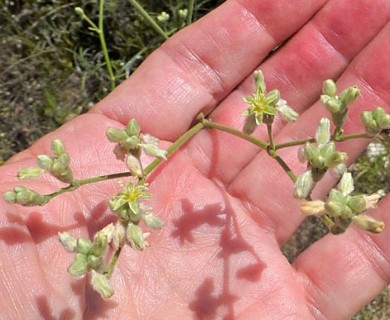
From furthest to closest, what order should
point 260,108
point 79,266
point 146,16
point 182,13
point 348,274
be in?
point 182,13 → point 146,16 → point 348,274 → point 260,108 → point 79,266

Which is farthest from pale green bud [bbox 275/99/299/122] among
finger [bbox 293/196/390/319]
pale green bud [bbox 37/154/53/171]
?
pale green bud [bbox 37/154/53/171]

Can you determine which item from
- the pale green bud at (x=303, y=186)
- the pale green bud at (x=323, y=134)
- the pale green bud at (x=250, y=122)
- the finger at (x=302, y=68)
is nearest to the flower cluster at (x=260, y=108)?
the pale green bud at (x=250, y=122)

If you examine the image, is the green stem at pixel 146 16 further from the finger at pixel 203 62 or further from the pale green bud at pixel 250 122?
the pale green bud at pixel 250 122

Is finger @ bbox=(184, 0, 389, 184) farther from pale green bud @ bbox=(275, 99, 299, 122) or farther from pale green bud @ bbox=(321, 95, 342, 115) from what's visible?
pale green bud @ bbox=(321, 95, 342, 115)

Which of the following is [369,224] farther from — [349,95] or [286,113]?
[286,113]

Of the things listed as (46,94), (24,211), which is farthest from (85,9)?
(24,211)

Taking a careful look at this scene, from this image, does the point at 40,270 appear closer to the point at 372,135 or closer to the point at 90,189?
the point at 90,189

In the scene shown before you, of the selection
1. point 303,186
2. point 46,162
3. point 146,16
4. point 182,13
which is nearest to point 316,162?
point 303,186
